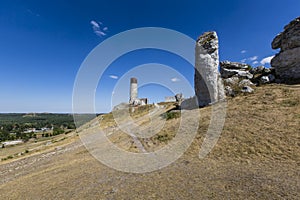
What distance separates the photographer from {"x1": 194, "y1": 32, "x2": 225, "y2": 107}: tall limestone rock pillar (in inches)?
696

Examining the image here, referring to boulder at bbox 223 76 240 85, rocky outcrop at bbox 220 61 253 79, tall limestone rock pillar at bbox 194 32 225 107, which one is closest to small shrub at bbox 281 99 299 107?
tall limestone rock pillar at bbox 194 32 225 107

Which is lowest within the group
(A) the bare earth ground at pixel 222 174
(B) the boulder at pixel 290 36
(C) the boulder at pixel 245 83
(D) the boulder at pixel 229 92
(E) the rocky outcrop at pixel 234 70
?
(A) the bare earth ground at pixel 222 174

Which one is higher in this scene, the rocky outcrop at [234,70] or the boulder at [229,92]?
the rocky outcrop at [234,70]

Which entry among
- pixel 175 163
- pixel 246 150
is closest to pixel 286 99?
pixel 246 150

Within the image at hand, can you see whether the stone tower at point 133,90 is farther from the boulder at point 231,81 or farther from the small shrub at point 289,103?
the small shrub at point 289,103

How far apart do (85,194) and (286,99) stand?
16150mm

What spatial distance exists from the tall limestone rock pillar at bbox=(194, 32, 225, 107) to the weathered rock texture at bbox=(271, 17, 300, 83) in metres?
7.73

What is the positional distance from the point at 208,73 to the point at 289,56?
32.6ft

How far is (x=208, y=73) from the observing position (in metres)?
17.6

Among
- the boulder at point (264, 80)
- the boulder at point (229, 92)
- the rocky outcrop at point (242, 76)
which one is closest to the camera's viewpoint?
the boulder at point (229, 92)

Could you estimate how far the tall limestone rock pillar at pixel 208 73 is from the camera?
58.0 ft

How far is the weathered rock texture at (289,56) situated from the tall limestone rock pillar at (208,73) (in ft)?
25.4

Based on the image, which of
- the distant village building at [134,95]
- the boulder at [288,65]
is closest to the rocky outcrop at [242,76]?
the boulder at [288,65]

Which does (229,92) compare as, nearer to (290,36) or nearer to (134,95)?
(290,36)
